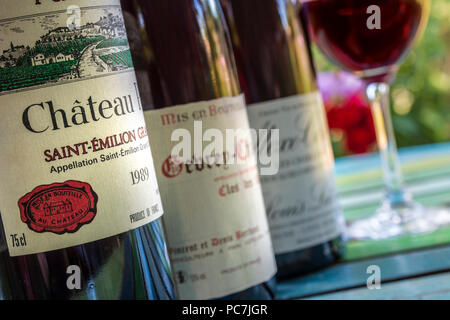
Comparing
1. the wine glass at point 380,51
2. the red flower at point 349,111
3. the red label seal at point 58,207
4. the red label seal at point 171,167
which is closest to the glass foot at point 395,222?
the wine glass at point 380,51

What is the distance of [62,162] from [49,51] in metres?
0.07

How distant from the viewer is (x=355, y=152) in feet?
4.59

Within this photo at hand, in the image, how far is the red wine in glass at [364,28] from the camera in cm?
75

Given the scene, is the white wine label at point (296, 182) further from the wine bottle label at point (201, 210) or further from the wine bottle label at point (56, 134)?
the wine bottle label at point (56, 134)

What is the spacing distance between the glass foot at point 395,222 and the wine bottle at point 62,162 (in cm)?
35

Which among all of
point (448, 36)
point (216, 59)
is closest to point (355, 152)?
point (448, 36)

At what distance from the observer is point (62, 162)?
0.49m

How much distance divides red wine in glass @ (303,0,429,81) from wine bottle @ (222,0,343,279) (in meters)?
0.06

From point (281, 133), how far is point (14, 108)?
0.28 meters

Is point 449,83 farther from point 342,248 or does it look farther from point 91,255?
point 91,255

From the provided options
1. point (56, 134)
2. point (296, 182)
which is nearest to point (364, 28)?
point (296, 182)

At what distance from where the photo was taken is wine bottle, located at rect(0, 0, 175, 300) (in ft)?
1.59

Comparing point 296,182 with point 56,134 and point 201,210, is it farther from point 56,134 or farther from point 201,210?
point 56,134

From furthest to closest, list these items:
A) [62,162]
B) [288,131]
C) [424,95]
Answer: [424,95] < [288,131] < [62,162]
